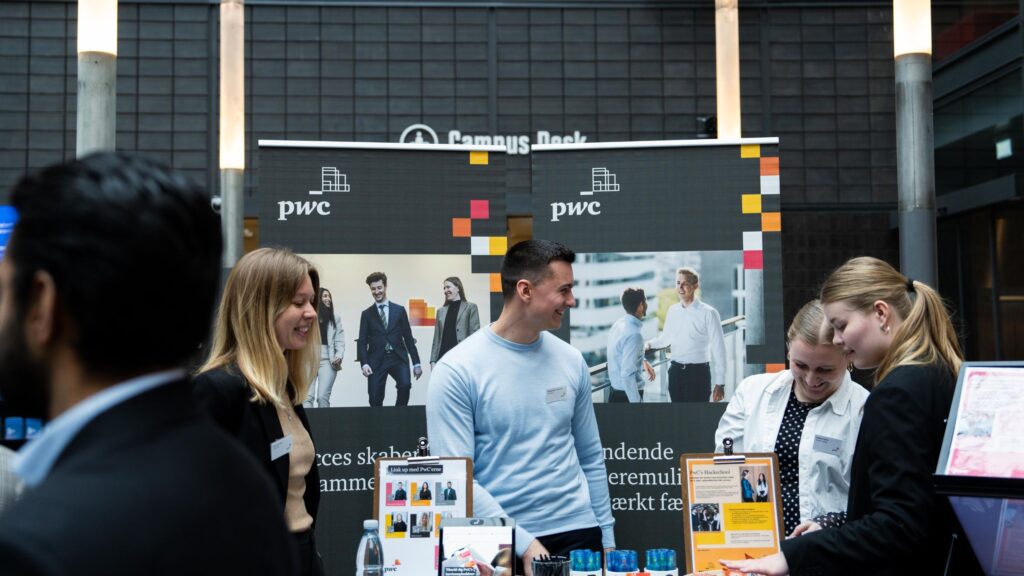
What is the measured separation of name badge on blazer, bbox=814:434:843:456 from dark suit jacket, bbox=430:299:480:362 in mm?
1593

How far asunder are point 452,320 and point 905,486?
8.03 feet

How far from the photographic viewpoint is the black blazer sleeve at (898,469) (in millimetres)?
1852

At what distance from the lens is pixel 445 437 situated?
2791 millimetres

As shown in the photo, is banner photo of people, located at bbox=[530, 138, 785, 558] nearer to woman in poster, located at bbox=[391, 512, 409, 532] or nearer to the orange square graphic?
the orange square graphic

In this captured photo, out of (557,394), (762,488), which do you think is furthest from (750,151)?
(762,488)

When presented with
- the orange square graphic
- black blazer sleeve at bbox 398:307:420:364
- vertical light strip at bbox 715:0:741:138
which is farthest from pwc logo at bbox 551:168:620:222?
vertical light strip at bbox 715:0:741:138

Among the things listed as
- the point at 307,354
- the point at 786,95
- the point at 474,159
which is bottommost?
the point at 307,354

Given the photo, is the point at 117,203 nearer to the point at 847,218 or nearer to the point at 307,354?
the point at 307,354

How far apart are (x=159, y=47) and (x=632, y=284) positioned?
19.6 ft

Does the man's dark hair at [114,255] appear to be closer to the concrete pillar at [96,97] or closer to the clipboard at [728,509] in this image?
the clipboard at [728,509]

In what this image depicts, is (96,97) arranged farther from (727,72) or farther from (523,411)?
(727,72)

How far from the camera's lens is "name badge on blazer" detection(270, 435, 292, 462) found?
7.21 feet

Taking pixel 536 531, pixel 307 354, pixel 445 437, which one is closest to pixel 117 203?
pixel 307 354

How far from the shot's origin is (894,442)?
1.86m
